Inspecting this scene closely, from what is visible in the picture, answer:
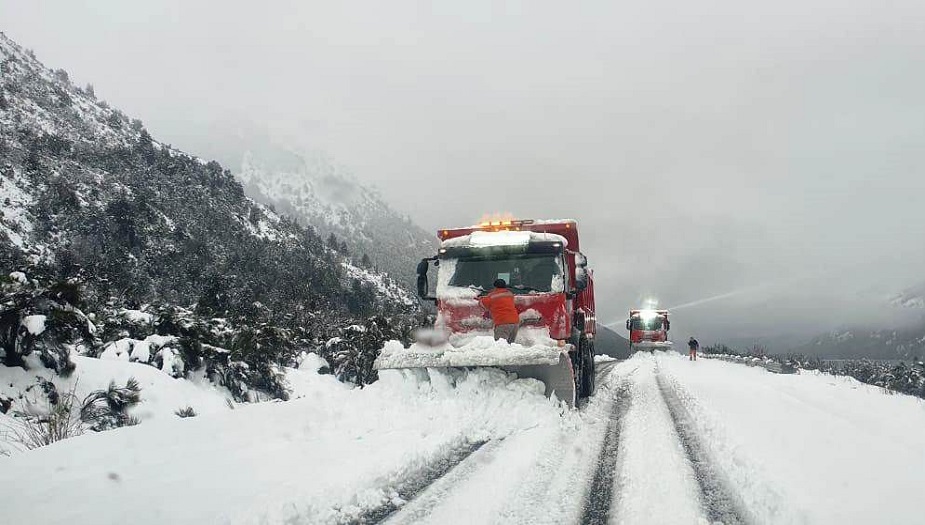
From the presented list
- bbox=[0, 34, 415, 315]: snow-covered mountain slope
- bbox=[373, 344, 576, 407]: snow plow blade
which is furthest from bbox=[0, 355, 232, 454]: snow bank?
bbox=[0, 34, 415, 315]: snow-covered mountain slope

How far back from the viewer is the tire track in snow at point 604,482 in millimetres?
3363

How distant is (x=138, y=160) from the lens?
97.0 m

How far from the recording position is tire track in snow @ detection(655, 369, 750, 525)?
3.35 m

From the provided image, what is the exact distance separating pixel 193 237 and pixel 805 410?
86.8 m

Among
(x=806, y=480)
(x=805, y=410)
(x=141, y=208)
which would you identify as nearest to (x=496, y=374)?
(x=806, y=480)

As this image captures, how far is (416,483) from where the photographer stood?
159 inches

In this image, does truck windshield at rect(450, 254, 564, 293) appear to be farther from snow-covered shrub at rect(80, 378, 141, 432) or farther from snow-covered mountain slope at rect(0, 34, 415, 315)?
snow-covered mountain slope at rect(0, 34, 415, 315)

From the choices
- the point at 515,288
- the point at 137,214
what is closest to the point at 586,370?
the point at 515,288

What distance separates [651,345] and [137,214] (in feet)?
227

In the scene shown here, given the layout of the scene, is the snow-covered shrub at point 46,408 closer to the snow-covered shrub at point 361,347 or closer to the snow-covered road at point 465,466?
the snow-covered road at point 465,466

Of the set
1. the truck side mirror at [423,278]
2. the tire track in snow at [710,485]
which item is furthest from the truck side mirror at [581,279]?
the tire track in snow at [710,485]

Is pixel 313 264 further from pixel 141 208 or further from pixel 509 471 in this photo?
pixel 509 471

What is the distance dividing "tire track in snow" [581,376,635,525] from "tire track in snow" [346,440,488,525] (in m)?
1.17

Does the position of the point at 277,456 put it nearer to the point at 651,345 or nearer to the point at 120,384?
the point at 120,384
